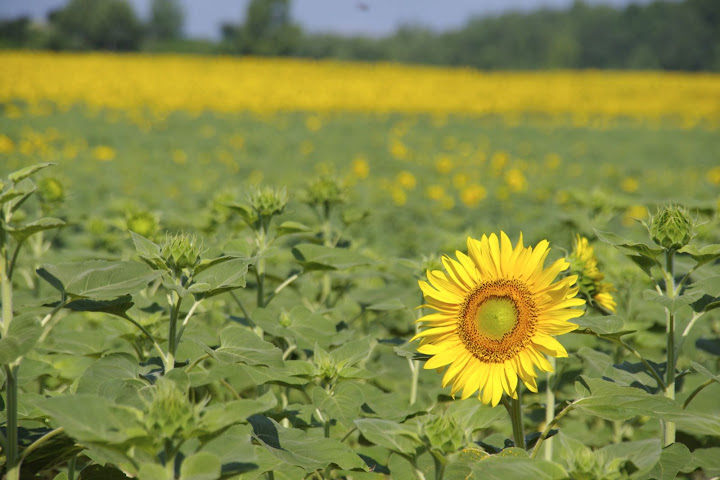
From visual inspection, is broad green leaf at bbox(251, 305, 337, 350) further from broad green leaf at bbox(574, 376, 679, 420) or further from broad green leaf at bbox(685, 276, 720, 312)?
broad green leaf at bbox(685, 276, 720, 312)

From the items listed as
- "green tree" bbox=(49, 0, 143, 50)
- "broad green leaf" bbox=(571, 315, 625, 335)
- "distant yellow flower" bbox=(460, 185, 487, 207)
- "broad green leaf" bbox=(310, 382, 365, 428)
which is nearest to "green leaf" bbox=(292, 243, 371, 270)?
"broad green leaf" bbox=(310, 382, 365, 428)

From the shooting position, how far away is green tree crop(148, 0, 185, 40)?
44.7m

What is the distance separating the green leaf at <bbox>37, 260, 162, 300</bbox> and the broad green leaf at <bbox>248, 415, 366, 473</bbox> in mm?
391

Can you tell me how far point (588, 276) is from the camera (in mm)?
1673

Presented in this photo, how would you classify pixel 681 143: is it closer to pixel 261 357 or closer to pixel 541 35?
pixel 261 357

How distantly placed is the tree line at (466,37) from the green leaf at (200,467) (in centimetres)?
3689

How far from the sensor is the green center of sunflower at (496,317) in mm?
1397

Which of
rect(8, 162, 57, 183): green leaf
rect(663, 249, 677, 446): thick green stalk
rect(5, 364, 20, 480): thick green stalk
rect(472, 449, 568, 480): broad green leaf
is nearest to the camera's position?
rect(472, 449, 568, 480): broad green leaf

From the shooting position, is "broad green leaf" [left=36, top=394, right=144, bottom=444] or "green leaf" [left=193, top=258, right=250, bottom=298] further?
"green leaf" [left=193, top=258, right=250, bottom=298]

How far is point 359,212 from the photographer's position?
2631 mm

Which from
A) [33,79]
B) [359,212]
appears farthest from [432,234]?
[33,79]

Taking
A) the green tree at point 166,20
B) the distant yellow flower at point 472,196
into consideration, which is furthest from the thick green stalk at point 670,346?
the green tree at point 166,20

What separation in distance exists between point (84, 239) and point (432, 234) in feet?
6.14

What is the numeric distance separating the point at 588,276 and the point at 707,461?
489 mm
